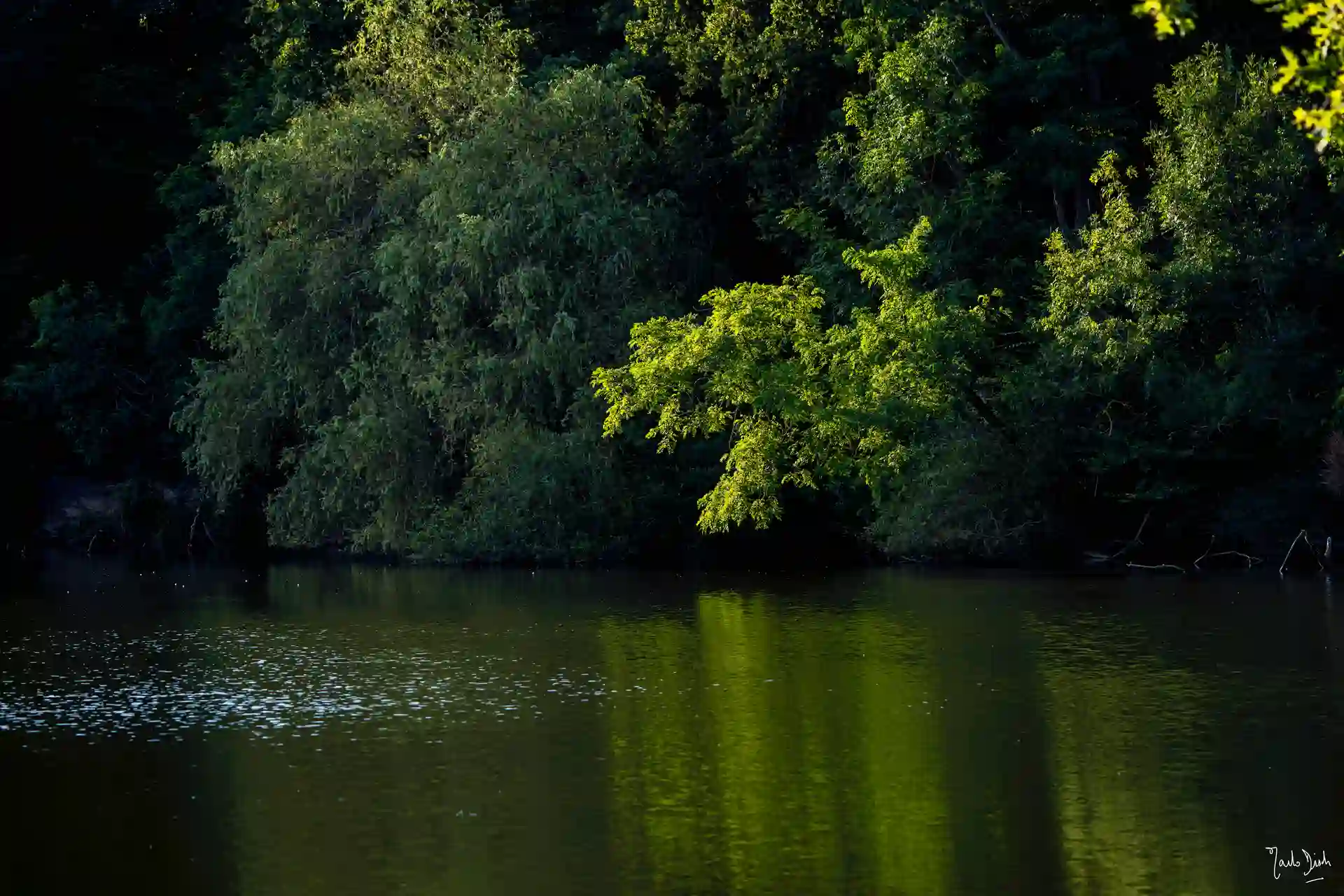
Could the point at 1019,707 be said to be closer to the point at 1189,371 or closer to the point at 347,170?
the point at 1189,371

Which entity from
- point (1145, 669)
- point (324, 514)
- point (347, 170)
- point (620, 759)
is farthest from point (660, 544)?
point (620, 759)

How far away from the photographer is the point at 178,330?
4781 centimetres

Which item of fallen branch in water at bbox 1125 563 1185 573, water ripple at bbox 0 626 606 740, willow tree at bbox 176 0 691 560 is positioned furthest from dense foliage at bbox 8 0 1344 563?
water ripple at bbox 0 626 606 740

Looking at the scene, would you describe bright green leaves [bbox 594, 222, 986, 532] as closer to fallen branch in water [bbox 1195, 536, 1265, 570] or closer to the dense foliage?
the dense foliage

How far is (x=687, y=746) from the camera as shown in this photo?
761 inches

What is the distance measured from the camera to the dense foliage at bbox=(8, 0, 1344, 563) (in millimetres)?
37125

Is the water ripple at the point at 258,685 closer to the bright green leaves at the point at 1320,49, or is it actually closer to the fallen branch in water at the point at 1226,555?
the bright green leaves at the point at 1320,49

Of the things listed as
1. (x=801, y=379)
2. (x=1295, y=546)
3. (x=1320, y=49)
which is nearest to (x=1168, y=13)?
(x=1320, y=49)

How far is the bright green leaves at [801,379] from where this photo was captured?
38281 mm

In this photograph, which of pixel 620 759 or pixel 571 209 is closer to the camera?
pixel 620 759

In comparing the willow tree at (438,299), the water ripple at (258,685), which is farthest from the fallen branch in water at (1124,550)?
the water ripple at (258,685)

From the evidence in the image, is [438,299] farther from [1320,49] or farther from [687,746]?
[1320,49]

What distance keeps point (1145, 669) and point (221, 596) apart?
730 inches

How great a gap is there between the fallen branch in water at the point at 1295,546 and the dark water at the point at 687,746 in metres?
3.11
